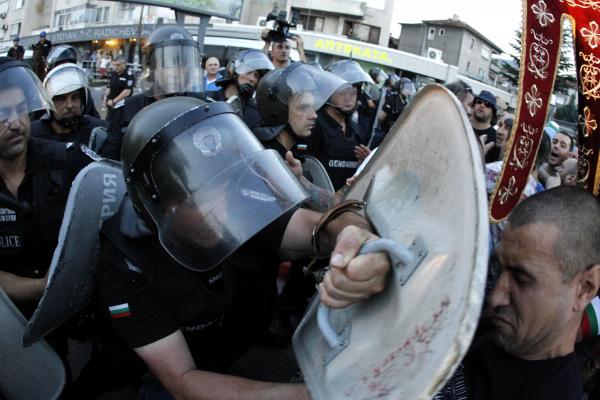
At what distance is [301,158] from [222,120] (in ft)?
5.17

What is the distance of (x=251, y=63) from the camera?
209 inches

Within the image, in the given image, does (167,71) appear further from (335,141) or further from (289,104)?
(335,141)

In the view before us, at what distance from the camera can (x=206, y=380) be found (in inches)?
58.5

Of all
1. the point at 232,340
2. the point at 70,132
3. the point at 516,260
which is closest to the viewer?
the point at 516,260

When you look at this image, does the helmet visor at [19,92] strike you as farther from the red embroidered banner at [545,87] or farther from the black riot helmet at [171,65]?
the red embroidered banner at [545,87]

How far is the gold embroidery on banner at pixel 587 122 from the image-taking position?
5.16 ft

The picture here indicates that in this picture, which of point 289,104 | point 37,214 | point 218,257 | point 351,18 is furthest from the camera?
point 351,18

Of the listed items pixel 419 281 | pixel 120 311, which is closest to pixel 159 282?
pixel 120 311

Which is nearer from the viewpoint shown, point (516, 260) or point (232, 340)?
Answer: point (516, 260)

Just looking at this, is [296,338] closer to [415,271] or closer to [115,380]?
[415,271]

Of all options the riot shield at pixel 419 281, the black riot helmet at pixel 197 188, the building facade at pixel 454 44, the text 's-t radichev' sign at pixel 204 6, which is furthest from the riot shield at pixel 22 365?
the building facade at pixel 454 44

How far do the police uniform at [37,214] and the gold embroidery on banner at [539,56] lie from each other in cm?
189

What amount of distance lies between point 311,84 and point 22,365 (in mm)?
2367

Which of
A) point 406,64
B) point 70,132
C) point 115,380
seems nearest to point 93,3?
point 406,64
